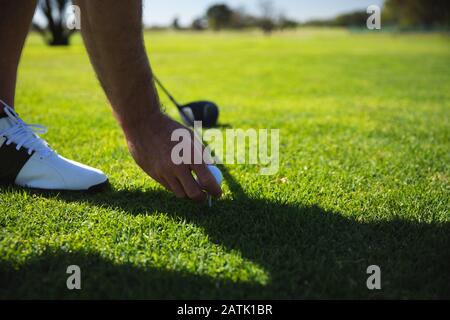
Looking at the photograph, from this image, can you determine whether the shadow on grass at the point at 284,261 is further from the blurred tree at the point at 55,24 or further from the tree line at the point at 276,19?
the blurred tree at the point at 55,24

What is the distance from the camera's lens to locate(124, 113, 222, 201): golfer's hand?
1954mm

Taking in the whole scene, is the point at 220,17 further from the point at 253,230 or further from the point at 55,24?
the point at 253,230

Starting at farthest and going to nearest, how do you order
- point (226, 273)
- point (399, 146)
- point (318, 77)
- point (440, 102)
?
point (318, 77) < point (440, 102) < point (399, 146) < point (226, 273)

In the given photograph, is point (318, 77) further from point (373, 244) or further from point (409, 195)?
point (373, 244)

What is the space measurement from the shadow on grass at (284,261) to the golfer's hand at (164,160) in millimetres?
169

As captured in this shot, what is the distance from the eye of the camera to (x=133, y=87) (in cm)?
193

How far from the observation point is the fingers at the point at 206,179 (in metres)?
1.94

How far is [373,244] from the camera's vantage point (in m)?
1.85

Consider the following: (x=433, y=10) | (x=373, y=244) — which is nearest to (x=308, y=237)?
(x=373, y=244)

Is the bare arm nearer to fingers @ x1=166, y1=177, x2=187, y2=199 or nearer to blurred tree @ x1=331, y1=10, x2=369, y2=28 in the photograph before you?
fingers @ x1=166, y1=177, x2=187, y2=199

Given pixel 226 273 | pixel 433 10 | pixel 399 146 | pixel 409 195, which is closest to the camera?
pixel 226 273

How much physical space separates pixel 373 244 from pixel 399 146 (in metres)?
2.32

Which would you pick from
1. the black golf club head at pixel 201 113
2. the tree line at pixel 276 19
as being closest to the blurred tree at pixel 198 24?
the tree line at pixel 276 19

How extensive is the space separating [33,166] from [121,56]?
3.21 ft
